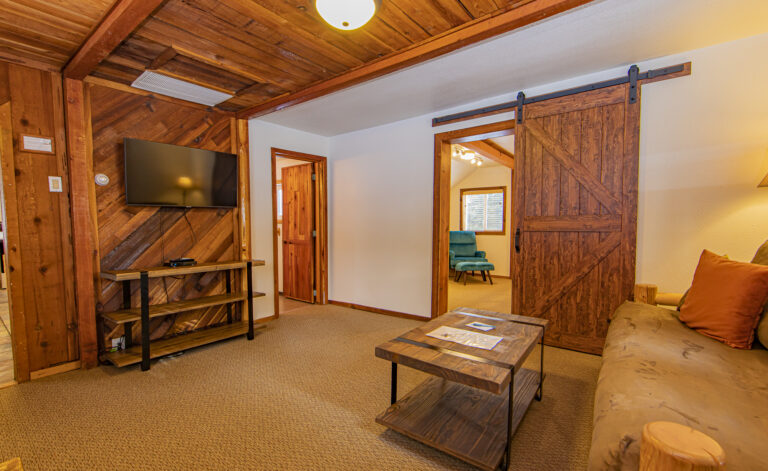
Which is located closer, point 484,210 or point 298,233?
point 298,233

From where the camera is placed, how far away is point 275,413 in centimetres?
205

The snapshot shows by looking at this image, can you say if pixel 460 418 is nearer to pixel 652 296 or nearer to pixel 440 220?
pixel 652 296

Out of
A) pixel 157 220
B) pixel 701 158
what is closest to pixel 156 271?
pixel 157 220

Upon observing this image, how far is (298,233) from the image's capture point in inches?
199

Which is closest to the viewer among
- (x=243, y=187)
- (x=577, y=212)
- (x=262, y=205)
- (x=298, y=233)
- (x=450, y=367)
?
(x=450, y=367)

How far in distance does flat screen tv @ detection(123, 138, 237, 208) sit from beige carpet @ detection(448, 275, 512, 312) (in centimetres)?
320

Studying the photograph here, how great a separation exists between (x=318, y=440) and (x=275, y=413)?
41 centimetres

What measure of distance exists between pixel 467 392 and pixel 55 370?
3086mm

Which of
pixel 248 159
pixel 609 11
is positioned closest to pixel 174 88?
pixel 248 159

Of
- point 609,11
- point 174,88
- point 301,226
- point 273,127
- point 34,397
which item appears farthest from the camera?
point 301,226

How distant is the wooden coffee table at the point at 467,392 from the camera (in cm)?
149

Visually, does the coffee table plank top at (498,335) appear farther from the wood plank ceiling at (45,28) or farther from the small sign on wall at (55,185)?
the small sign on wall at (55,185)

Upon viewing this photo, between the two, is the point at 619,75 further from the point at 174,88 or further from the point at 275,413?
the point at 174,88

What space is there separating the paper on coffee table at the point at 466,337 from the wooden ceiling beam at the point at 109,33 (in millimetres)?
2288
